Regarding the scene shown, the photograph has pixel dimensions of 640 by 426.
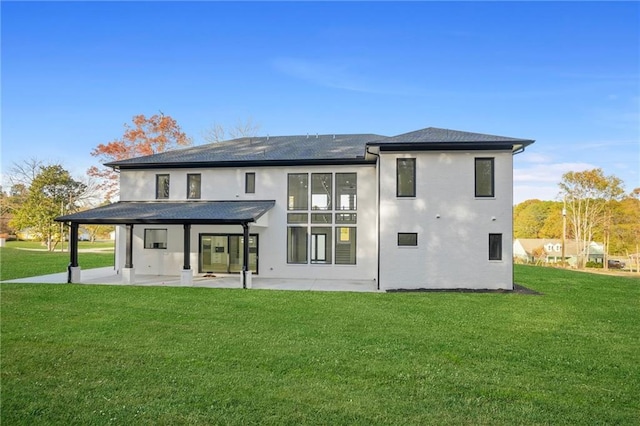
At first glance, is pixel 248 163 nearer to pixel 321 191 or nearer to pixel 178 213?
pixel 321 191

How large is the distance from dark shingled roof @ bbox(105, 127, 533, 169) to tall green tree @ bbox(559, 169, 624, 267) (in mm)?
26288

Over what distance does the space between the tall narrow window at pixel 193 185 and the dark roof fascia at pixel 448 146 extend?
8477 mm

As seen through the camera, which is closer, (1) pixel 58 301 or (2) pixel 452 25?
(1) pixel 58 301

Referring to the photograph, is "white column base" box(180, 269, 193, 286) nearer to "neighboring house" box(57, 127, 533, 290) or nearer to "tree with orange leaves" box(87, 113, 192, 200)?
"neighboring house" box(57, 127, 533, 290)

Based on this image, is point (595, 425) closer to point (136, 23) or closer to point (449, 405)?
point (449, 405)

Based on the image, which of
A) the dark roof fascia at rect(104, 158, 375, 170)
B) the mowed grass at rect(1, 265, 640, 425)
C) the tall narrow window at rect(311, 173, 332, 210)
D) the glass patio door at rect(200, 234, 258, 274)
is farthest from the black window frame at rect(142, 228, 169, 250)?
the mowed grass at rect(1, 265, 640, 425)

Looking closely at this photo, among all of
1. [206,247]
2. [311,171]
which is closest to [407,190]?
[311,171]

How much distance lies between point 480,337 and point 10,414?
7053 millimetres

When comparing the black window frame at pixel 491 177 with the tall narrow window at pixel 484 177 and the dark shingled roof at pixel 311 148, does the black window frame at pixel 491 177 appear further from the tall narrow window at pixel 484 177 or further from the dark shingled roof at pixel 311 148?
the dark shingled roof at pixel 311 148

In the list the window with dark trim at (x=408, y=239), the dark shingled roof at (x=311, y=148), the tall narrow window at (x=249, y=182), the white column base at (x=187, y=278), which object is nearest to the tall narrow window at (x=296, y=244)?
the tall narrow window at (x=249, y=182)

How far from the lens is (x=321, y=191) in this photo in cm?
1664

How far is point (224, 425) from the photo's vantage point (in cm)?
374

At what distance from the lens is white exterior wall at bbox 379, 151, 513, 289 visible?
13711 millimetres

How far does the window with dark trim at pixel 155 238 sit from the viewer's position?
1742 centimetres
